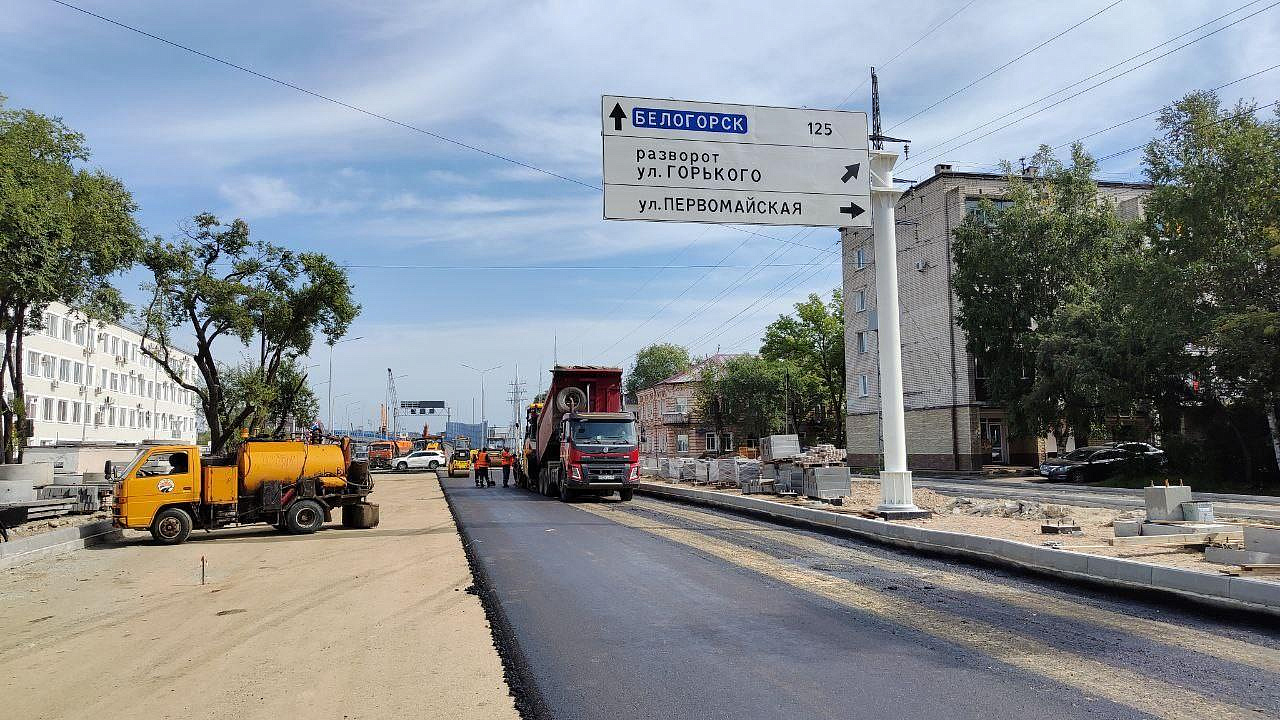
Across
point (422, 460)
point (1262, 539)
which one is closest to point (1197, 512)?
point (1262, 539)

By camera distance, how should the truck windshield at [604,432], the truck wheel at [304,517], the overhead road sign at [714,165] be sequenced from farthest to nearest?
the truck windshield at [604,432]
the truck wheel at [304,517]
the overhead road sign at [714,165]

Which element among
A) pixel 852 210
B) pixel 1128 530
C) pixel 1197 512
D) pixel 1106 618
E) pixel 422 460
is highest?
pixel 852 210

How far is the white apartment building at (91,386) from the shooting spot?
52812 millimetres

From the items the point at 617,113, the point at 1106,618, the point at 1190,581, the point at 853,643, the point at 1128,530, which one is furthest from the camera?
the point at 617,113

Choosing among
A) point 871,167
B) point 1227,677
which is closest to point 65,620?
point 1227,677

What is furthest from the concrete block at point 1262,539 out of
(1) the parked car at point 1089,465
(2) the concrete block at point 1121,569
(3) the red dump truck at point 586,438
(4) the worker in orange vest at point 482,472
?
(4) the worker in orange vest at point 482,472

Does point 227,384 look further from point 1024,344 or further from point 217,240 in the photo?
point 1024,344

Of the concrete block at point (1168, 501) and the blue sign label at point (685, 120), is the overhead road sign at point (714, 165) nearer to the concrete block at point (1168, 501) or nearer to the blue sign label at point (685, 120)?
the blue sign label at point (685, 120)

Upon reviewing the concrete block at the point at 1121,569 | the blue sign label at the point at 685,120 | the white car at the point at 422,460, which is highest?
the blue sign label at the point at 685,120

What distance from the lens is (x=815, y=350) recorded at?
69.8 m

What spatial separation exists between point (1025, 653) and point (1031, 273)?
35.6 meters

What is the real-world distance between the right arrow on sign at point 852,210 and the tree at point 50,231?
13182mm

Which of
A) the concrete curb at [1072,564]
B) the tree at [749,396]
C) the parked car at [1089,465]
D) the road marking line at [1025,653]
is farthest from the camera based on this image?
the tree at [749,396]

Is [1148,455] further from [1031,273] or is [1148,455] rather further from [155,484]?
[155,484]
